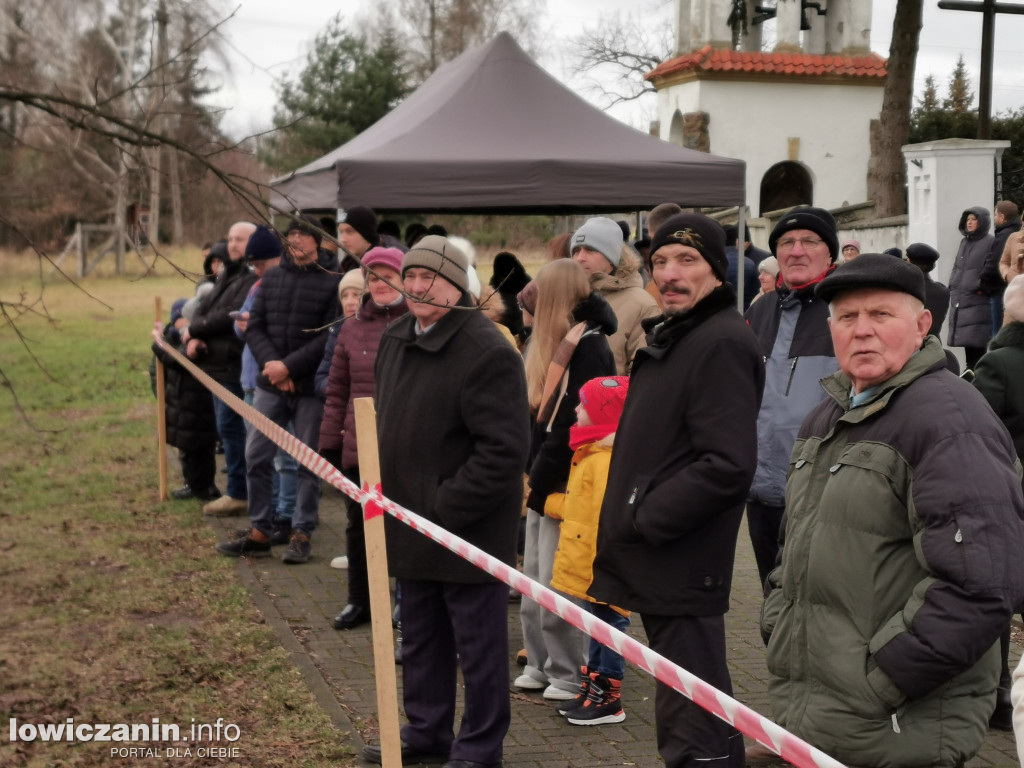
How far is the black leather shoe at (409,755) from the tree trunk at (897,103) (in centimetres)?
1772

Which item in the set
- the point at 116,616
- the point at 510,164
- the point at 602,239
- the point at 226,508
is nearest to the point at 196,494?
the point at 226,508

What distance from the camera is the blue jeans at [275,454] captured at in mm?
7914

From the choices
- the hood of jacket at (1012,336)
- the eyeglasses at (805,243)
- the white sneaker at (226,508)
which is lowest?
the white sneaker at (226,508)

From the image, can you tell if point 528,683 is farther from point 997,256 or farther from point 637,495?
point 997,256

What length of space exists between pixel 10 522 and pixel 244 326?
295 cm

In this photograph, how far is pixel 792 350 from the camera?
474cm

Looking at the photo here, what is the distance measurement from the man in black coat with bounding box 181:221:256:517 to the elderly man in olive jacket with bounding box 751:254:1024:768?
21.9 ft

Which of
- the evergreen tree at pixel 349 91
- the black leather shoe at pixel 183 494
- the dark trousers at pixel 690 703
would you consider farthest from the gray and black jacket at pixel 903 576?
the evergreen tree at pixel 349 91

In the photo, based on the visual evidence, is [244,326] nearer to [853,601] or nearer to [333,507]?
[333,507]

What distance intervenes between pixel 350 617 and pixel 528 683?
136 cm

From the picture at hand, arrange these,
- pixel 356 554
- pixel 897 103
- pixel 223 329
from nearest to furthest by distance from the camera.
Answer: pixel 356 554 → pixel 223 329 → pixel 897 103

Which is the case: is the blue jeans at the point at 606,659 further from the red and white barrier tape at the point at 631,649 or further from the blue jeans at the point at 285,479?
the blue jeans at the point at 285,479

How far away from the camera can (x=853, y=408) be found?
116 inches

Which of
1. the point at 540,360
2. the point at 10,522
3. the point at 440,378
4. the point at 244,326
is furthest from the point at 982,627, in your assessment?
the point at 10,522
